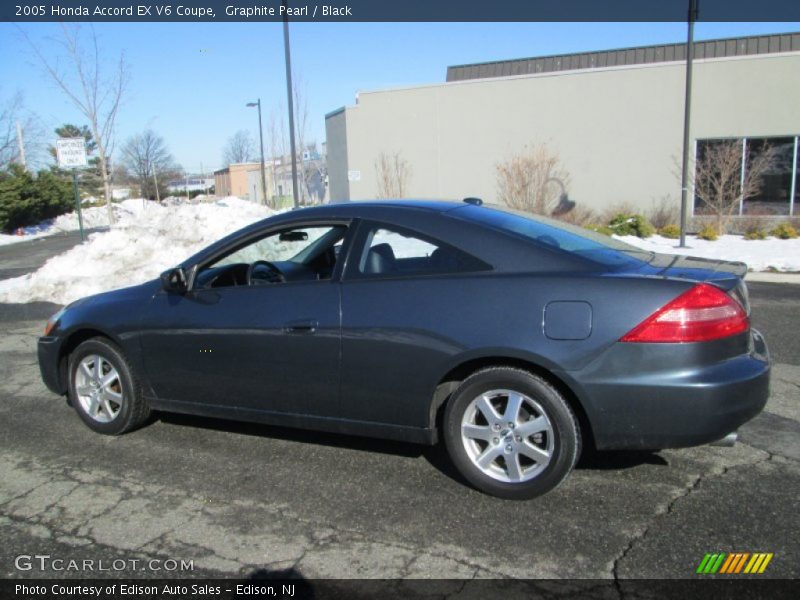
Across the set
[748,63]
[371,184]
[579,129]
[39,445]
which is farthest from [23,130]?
[39,445]

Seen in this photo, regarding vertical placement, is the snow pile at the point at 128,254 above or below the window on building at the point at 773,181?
below

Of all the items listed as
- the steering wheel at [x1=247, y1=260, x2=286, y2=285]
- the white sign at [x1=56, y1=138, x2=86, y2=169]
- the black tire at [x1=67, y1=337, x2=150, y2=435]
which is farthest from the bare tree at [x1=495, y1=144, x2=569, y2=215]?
the black tire at [x1=67, y1=337, x2=150, y2=435]

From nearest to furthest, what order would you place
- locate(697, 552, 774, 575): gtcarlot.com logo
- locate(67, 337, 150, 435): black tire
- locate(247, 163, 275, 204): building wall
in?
locate(697, 552, 774, 575): gtcarlot.com logo
locate(67, 337, 150, 435): black tire
locate(247, 163, 275, 204): building wall

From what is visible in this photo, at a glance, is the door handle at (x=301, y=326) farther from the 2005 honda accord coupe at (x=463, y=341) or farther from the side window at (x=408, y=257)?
the side window at (x=408, y=257)

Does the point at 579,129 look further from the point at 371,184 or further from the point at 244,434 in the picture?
the point at 244,434

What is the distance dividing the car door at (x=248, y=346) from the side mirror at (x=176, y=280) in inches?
2.3

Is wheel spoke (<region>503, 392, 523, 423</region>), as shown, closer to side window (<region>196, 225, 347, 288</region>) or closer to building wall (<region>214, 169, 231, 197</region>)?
side window (<region>196, 225, 347, 288</region>)

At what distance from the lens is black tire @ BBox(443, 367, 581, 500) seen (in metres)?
3.35

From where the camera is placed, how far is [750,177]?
1702 centimetres

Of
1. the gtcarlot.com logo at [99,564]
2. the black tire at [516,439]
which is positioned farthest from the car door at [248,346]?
the gtcarlot.com logo at [99,564]

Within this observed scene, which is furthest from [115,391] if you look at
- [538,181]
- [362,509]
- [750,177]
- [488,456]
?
[538,181]

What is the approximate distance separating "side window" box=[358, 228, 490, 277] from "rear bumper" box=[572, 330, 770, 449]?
0.89m

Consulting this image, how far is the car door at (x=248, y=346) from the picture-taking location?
153 inches

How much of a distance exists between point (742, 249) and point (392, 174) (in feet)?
44.7
